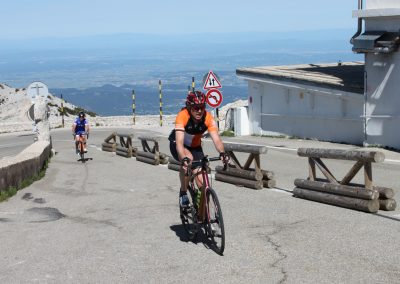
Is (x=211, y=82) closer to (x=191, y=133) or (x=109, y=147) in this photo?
(x=109, y=147)

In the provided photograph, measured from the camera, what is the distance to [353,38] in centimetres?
1978

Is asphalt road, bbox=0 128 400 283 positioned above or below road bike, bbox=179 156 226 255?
below

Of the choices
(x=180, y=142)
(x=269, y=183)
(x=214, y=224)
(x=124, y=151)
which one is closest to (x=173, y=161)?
(x=269, y=183)

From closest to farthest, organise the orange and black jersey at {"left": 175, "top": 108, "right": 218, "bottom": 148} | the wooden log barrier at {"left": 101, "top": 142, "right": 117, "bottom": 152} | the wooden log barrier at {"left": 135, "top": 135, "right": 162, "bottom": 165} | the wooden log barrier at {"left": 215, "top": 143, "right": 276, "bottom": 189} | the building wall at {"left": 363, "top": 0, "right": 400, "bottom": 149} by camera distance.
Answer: the orange and black jersey at {"left": 175, "top": 108, "right": 218, "bottom": 148} → the wooden log barrier at {"left": 215, "top": 143, "right": 276, "bottom": 189} → the wooden log barrier at {"left": 135, "top": 135, "right": 162, "bottom": 165} → the building wall at {"left": 363, "top": 0, "right": 400, "bottom": 149} → the wooden log barrier at {"left": 101, "top": 142, "right": 117, "bottom": 152}

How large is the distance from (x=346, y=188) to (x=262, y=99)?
17.2 m

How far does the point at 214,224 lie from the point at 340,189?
329cm

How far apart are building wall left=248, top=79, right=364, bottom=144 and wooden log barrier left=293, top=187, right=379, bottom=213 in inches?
406

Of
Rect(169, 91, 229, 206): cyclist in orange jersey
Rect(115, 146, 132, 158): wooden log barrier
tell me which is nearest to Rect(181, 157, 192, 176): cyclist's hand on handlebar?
Rect(169, 91, 229, 206): cyclist in orange jersey

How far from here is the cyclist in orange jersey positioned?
7.70 meters

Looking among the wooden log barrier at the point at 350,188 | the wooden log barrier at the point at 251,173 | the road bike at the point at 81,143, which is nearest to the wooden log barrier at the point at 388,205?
the wooden log barrier at the point at 350,188

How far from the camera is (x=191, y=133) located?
314 inches

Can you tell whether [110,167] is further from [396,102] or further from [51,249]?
[51,249]

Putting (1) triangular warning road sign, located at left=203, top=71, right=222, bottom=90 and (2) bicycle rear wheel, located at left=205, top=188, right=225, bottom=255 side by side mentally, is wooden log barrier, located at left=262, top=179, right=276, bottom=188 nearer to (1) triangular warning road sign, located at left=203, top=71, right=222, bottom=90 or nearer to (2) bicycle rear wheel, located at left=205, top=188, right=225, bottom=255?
(2) bicycle rear wheel, located at left=205, top=188, right=225, bottom=255

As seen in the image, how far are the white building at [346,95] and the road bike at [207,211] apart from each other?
491 inches
